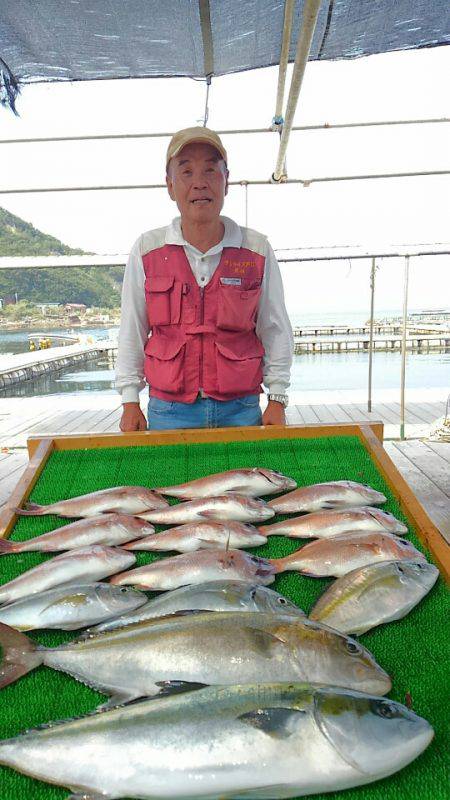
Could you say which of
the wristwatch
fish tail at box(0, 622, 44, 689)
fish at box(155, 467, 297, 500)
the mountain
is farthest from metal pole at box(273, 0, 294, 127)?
the mountain

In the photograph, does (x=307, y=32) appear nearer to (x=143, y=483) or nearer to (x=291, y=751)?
(x=143, y=483)

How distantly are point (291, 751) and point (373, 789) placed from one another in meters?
0.17

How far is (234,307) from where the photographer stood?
9.50 ft

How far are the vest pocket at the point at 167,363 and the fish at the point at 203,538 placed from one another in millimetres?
1139

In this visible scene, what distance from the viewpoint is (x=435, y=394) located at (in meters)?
11.8

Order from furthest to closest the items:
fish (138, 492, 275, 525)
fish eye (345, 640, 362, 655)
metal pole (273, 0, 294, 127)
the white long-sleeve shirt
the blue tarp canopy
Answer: the blue tarp canopy, metal pole (273, 0, 294, 127), the white long-sleeve shirt, fish (138, 492, 275, 525), fish eye (345, 640, 362, 655)

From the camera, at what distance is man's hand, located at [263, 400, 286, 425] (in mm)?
3100

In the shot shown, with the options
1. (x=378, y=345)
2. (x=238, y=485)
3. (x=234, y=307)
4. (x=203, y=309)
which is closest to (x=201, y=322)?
(x=203, y=309)

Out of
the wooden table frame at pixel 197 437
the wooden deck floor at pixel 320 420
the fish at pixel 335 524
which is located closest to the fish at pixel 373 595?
the fish at pixel 335 524

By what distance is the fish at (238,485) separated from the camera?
2207 mm

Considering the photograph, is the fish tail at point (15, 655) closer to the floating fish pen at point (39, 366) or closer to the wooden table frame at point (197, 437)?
the wooden table frame at point (197, 437)

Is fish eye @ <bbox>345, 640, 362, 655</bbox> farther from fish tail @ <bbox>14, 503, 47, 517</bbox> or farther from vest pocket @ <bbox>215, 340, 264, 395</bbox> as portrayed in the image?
vest pocket @ <bbox>215, 340, 264, 395</bbox>

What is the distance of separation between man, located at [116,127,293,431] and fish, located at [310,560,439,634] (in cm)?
149

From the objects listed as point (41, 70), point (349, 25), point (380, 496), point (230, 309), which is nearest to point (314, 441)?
point (380, 496)
